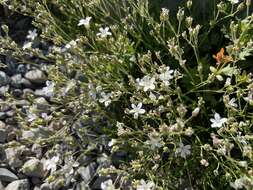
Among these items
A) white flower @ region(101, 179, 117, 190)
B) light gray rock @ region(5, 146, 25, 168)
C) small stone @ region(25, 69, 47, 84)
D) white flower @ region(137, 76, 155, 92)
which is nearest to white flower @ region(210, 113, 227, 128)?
white flower @ region(137, 76, 155, 92)

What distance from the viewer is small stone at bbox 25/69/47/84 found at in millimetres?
3400

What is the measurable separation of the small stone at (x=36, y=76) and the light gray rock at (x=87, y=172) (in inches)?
30.3

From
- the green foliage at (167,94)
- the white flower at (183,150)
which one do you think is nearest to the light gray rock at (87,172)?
the green foliage at (167,94)

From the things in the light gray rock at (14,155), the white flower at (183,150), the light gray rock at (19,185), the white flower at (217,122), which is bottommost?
the light gray rock at (19,185)

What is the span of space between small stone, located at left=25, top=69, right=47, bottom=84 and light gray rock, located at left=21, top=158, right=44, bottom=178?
66 centimetres

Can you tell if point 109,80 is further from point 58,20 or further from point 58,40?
point 58,20

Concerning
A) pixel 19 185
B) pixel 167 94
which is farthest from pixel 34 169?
pixel 167 94

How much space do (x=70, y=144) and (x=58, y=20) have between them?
93 cm

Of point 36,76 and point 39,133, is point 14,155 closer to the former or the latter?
point 39,133

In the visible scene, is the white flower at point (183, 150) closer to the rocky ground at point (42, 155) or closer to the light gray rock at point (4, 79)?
the rocky ground at point (42, 155)

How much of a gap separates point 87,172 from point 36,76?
85cm

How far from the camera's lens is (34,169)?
115 inches

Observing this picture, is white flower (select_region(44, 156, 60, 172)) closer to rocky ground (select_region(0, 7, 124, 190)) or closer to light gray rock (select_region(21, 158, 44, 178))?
rocky ground (select_region(0, 7, 124, 190))

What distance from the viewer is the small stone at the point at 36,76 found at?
11.2 feet
